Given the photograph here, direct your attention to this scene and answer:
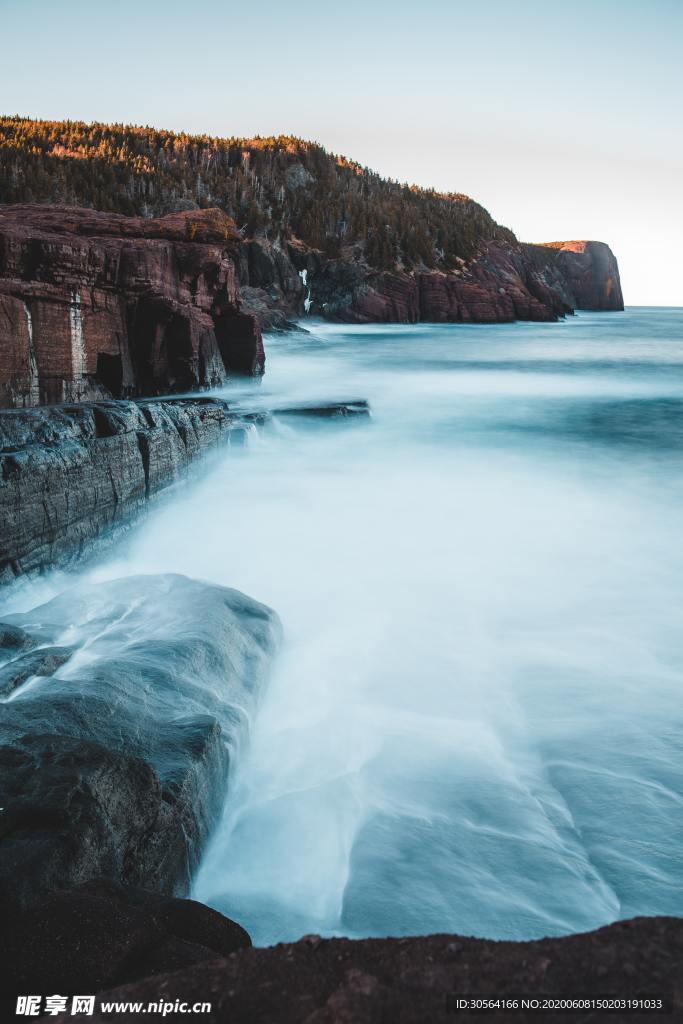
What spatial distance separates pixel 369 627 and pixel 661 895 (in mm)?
2967

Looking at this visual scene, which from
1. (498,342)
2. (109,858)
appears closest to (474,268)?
(498,342)

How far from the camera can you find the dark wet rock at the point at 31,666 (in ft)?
10.4

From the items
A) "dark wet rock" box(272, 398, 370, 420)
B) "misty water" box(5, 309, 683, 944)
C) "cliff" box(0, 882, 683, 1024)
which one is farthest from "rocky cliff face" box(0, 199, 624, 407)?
"cliff" box(0, 882, 683, 1024)

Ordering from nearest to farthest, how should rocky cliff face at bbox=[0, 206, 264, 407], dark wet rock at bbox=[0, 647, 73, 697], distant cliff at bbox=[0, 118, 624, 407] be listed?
dark wet rock at bbox=[0, 647, 73, 697]
rocky cliff face at bbox=[0, 206, 264, 407]
distant cliff at bbox=[0, 118, 624, 407]

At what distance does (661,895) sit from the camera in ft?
8.98

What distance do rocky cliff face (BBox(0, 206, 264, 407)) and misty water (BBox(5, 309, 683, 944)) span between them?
1.98 metres

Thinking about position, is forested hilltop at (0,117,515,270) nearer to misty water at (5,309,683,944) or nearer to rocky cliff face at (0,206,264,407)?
rocky cliff face at (0,206,264,407)

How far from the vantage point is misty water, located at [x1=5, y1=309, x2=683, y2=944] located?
2.84m

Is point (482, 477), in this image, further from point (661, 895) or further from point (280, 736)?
point (661, 895)

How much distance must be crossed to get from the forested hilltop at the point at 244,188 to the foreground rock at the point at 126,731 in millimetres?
46872

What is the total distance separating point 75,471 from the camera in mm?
5703

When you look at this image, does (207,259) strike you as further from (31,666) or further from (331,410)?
(31,666)

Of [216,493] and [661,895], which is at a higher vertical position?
[216,493]

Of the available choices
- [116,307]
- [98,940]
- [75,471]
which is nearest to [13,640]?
[75,471]
